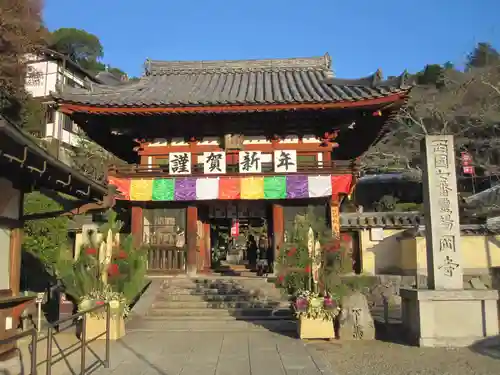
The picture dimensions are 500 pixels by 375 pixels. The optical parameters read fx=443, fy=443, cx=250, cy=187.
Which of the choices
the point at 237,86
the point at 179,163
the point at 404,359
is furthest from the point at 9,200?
the point at 237,86

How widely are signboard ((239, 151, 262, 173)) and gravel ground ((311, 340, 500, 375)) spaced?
28.1 ft

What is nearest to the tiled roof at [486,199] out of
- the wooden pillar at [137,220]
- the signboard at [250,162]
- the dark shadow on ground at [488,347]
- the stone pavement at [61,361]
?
the signboard at [250,162]

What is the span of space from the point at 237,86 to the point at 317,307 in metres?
13.0

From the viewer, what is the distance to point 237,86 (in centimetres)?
1998

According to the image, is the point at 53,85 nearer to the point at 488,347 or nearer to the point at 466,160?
the point at 466,160

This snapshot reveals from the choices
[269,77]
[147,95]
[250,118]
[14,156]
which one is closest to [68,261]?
[14,156]

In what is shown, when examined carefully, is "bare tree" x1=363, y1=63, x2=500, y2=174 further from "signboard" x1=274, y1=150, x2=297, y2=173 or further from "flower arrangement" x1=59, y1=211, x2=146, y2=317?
"flower arrangement" x1=59, y1=211, x2=146, y2=317

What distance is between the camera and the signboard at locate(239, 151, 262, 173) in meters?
16.5

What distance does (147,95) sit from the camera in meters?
18.6

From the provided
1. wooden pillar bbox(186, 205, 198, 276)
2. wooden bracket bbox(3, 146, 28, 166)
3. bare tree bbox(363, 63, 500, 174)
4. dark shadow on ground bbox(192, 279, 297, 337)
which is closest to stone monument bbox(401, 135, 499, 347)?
dark shadow on ground bbox(192, 279, 297, 337)

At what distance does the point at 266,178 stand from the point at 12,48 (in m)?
17.1

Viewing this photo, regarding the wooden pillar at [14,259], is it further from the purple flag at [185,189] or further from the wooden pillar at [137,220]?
the wooden pillar at [137,220]

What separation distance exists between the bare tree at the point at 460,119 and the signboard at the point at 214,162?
16804 mm

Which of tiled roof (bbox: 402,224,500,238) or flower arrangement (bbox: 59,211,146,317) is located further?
tiled roof (bbox: 402,224,500,238)
